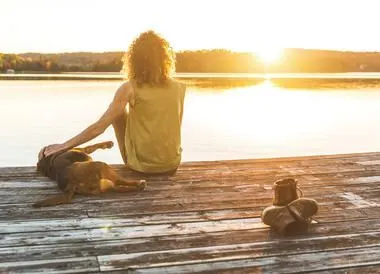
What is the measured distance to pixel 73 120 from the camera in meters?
17.1

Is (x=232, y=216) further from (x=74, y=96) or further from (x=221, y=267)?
(x=74, y=96)

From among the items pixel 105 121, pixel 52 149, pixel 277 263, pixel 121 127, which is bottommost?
pixel 277 263

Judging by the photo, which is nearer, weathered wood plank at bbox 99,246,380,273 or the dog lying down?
weathered wood plank at bbox 99,246,380,273

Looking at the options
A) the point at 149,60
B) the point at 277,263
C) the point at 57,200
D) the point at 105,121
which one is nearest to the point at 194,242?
the point at 277,263

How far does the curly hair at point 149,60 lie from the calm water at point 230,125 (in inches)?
232

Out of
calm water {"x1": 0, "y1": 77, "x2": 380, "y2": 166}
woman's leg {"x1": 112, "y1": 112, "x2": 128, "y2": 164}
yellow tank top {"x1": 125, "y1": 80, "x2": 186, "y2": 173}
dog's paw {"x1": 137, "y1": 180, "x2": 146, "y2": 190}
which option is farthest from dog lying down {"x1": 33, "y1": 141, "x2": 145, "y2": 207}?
calm water {"x1": 0, "y1": 77, "x2": 380, "y2": 166}

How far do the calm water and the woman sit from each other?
18.6 ft

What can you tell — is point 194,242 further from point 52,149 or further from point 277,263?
point 52,149

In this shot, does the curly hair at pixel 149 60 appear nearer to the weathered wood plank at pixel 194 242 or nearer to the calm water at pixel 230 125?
the weathered wood plank at pixel 194 242

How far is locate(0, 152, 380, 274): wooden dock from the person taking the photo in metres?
3.08

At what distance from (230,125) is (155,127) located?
1184 centimetres

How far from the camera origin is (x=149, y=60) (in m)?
4.68

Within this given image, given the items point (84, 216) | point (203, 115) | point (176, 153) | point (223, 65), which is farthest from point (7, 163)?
point (223, 65)

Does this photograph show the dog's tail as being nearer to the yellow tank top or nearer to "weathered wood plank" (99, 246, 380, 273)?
the yellow tank top
